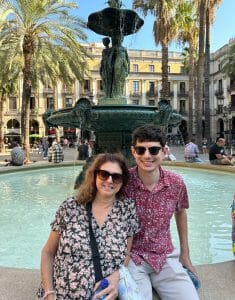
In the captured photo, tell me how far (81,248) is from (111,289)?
28 cm

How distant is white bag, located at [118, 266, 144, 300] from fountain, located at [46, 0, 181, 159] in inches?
187

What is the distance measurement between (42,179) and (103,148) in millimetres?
3646

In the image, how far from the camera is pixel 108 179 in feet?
7.86

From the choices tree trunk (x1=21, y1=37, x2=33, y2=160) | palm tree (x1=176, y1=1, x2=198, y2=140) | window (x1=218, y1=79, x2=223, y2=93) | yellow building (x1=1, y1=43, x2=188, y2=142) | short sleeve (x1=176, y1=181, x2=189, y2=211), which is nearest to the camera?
short sleeve (x1=176, y1=181, x2=189, y2=211)

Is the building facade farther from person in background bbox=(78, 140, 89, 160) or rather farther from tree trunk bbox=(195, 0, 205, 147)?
person in background bbox=(78, 140, 89, 160)

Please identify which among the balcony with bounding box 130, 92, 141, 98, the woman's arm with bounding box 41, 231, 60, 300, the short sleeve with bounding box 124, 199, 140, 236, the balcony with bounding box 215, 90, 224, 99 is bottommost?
the woman's arm with bounding box 41, 231, 60, 300

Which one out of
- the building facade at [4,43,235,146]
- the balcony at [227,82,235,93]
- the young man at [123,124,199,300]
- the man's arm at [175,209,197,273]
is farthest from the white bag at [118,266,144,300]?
the balcony at [227,82,235,93]

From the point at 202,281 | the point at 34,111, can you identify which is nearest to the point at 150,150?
the point at 202,281

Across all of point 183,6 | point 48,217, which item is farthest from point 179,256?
point 183,6

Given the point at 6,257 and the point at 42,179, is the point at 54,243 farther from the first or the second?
the point at 42,179

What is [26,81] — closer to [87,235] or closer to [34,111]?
[87,235]

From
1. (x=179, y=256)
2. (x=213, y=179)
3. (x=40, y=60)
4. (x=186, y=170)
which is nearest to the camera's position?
(x=179, y=256)

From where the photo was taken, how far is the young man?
8.26 feet

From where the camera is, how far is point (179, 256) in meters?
2.80
